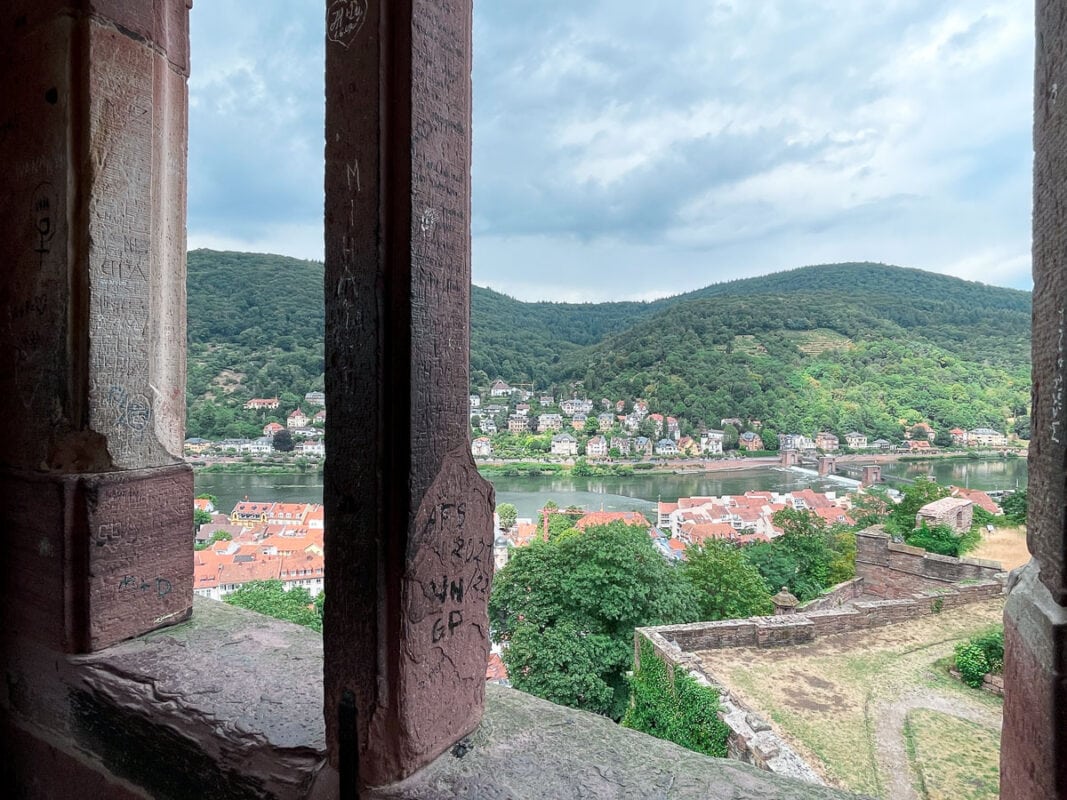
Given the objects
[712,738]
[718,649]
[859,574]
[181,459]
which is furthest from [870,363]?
[181,459]

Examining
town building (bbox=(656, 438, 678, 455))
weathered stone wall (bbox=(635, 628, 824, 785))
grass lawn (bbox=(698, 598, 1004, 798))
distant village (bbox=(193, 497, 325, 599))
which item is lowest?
grass lawn (bbox=(698, 598, 1004, 798))

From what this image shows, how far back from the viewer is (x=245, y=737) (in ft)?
4.01

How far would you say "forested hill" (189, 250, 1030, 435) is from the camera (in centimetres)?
378

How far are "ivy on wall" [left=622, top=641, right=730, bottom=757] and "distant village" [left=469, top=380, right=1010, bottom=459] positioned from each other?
3213mm

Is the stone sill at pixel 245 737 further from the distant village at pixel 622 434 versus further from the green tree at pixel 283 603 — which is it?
the green tree at pixel 283 603

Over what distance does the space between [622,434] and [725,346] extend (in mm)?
9993

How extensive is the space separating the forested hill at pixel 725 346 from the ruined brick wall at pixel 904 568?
2.98 metres

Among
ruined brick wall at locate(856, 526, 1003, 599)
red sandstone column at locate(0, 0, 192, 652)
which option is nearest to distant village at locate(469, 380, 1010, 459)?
red sandstone column at locate(0, 0, 192, 652)

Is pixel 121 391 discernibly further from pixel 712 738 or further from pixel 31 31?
pixel 712 738

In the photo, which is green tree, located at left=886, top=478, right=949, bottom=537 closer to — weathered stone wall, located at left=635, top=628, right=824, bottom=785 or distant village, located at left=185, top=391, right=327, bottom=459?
weathered stone wall, located at left=635, top=628, right=824, bottom=785

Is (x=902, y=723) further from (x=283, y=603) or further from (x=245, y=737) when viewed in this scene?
(x=245, y=737)

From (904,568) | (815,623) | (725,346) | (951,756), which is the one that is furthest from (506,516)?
(725,346)

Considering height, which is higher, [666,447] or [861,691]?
[666,447]

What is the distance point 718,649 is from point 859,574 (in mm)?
6541
